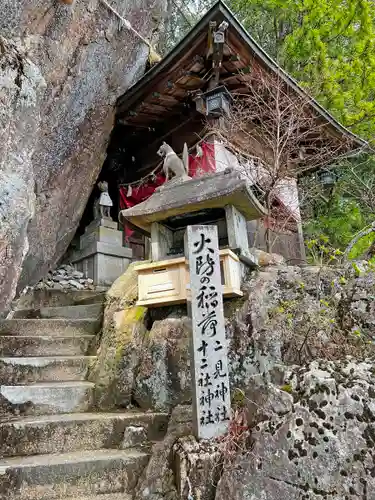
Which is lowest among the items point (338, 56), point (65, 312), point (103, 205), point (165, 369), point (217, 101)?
point (165, 369)

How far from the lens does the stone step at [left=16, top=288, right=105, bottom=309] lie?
24.5 ft

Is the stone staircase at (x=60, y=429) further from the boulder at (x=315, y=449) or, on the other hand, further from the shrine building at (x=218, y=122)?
the shrine building at (x=218, y=122)

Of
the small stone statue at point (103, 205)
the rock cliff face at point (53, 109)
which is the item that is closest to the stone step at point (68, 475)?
the rock cliff face at point (53, 109)

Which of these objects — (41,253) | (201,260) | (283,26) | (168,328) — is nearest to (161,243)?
(168,328)

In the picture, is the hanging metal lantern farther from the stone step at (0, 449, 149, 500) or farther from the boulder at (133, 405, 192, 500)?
the stone step at (0, 449, 149, 500)

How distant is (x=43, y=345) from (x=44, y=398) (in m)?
1.10

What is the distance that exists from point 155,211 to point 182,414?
2494mm

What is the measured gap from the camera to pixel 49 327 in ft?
19.2

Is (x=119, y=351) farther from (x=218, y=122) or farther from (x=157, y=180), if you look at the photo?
(x=157, y=180)

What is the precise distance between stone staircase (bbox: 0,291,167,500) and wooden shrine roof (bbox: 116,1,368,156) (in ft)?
18.3

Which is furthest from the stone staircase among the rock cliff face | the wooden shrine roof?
the wooden shrine roof

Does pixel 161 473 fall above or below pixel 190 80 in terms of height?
below

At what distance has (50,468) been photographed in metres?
3.34

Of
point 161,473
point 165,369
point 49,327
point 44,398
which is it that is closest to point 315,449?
point 161,473
